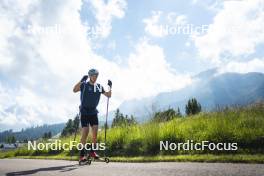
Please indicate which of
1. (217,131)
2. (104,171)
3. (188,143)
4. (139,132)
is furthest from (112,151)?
(104,171)

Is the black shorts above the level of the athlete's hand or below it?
below

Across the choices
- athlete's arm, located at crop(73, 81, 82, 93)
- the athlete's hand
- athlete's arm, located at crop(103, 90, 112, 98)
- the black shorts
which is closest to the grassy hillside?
the black shorts

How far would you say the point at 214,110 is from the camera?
14562 mm

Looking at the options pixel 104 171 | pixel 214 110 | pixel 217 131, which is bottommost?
pixel 104 171

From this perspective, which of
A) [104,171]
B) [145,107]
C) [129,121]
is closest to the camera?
[104,171]

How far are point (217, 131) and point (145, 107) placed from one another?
4294 mm

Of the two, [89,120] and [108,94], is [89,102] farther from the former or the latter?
[108,94]

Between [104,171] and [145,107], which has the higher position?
[145,107]

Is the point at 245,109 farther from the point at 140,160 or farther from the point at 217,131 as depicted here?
the point at 140,160

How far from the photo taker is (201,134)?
39.7 feet

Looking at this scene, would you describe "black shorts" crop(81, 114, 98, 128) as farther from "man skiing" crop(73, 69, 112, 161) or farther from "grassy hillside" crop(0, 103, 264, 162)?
"grassy hillside" crop(0, 103, 264, 162)

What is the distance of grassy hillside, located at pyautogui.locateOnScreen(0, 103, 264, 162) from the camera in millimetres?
10648

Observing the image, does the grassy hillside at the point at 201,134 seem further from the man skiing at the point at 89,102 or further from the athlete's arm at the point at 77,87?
the athlete's arm at the point at 77,87

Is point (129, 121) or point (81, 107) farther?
point (129, 121)
